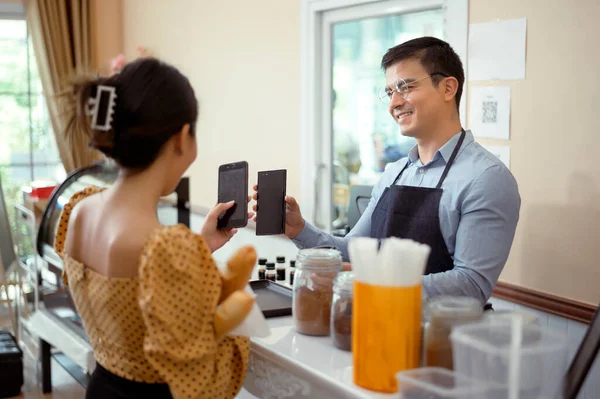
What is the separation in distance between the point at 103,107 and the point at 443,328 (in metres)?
0.86

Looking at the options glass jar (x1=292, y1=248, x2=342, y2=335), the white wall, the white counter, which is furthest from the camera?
the white wall

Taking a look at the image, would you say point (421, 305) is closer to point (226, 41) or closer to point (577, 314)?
point (577, 314)

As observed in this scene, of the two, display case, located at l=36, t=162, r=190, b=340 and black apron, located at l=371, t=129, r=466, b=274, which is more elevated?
black apron, located at l=371, t=129, r=466, b=274

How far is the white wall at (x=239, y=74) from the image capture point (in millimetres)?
4484

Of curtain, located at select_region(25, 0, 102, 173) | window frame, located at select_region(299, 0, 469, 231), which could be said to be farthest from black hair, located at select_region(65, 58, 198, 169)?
curtain, located at select_region(25, 0, 102, 173)

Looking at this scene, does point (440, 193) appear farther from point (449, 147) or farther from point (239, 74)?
point (239, 74)

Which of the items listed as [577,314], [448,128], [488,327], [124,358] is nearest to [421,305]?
[488,327]

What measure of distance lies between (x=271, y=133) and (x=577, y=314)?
7.62 ft

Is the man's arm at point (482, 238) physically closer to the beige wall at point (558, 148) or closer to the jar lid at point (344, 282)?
the jar lid at point (344, 282)

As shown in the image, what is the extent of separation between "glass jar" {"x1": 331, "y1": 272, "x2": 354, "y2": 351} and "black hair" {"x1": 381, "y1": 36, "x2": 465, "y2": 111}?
878 millimetres

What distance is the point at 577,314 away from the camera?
286cm

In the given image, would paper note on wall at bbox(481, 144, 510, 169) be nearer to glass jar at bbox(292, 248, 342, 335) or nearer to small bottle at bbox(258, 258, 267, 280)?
small bottle at bbox(258, 258, 267, 280)

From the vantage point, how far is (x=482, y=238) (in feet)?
6.90

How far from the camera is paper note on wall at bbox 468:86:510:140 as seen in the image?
3.12m
